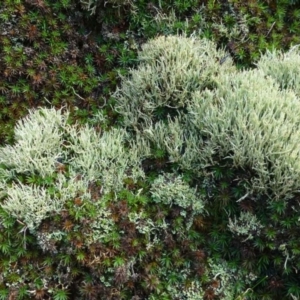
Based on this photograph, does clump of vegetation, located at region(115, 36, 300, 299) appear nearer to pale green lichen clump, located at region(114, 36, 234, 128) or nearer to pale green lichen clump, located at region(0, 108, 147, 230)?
pale green lichen clump, located at region(114, 36, 234, 128)

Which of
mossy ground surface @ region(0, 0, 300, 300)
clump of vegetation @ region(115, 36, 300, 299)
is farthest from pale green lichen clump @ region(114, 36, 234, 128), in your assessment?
mossy ground surface @ region(0, 0, 300, 300)

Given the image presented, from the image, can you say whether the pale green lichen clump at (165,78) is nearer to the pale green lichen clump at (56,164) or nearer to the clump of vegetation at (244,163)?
the clump of vegetation at (244,163)

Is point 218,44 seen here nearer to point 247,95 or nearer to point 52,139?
point 247,95

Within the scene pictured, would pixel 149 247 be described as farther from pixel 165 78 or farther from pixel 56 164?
pixel 165 78

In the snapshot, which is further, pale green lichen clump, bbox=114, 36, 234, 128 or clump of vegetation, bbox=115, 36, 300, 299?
pale green lichen clump, bbox=114, 36, 234, 128

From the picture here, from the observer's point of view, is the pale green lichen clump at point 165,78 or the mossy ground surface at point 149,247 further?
the pale green lichen clump at point 165,78

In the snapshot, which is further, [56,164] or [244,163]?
[56,164]

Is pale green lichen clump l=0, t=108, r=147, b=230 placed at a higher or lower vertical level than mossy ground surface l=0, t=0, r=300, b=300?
higher

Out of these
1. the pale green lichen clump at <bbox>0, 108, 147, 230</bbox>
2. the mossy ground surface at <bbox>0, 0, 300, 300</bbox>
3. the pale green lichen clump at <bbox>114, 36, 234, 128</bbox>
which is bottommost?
the mossy ground surface at <bbox>0, 0, 300, 300</bbox>

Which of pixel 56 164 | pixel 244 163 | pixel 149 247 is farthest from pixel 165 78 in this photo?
pixel 149 247

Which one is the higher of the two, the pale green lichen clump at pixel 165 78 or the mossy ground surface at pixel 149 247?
the pale green lichen clump at pixel 165 78

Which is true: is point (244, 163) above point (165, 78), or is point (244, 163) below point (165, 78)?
below

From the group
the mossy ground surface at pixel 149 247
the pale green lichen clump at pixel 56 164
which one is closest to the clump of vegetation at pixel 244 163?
the mossy ground surface at pixel 149 247
